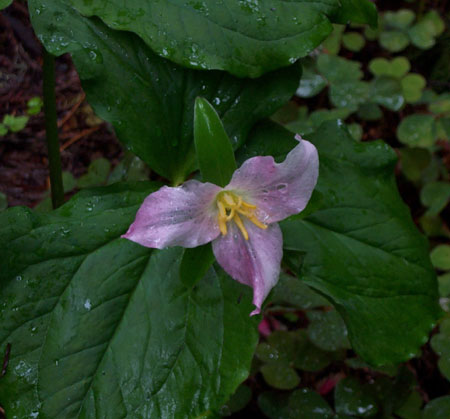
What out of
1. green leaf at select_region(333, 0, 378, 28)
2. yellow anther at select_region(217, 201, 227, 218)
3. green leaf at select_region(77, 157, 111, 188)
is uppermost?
green leaf at select_region(333, 0, 378, 28)

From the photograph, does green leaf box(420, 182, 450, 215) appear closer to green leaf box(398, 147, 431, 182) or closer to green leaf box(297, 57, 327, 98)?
green leaf box(398, 147, 431, 182)

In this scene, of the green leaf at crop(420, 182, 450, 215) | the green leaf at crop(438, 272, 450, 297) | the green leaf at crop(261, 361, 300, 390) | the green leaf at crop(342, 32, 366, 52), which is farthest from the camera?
the green leaf at crop(342, 32, 366, 52)

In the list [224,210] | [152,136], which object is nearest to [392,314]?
[224,210]

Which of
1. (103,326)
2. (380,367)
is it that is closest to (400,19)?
(380,367)

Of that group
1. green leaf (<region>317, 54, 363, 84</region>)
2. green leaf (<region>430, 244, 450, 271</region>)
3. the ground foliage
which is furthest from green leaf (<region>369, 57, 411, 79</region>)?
green leaf (<region>430, 244, 450, 271</region>)

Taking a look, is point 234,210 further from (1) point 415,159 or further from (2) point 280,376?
(1) point 415,159

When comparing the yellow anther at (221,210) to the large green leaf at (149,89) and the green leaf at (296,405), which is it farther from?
the green leaf at (296,405)

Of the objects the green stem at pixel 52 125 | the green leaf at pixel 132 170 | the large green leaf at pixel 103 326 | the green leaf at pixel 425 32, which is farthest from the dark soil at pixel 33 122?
the green leaf at pixel 425 32

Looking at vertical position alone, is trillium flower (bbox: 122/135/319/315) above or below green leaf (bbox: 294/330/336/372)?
above
